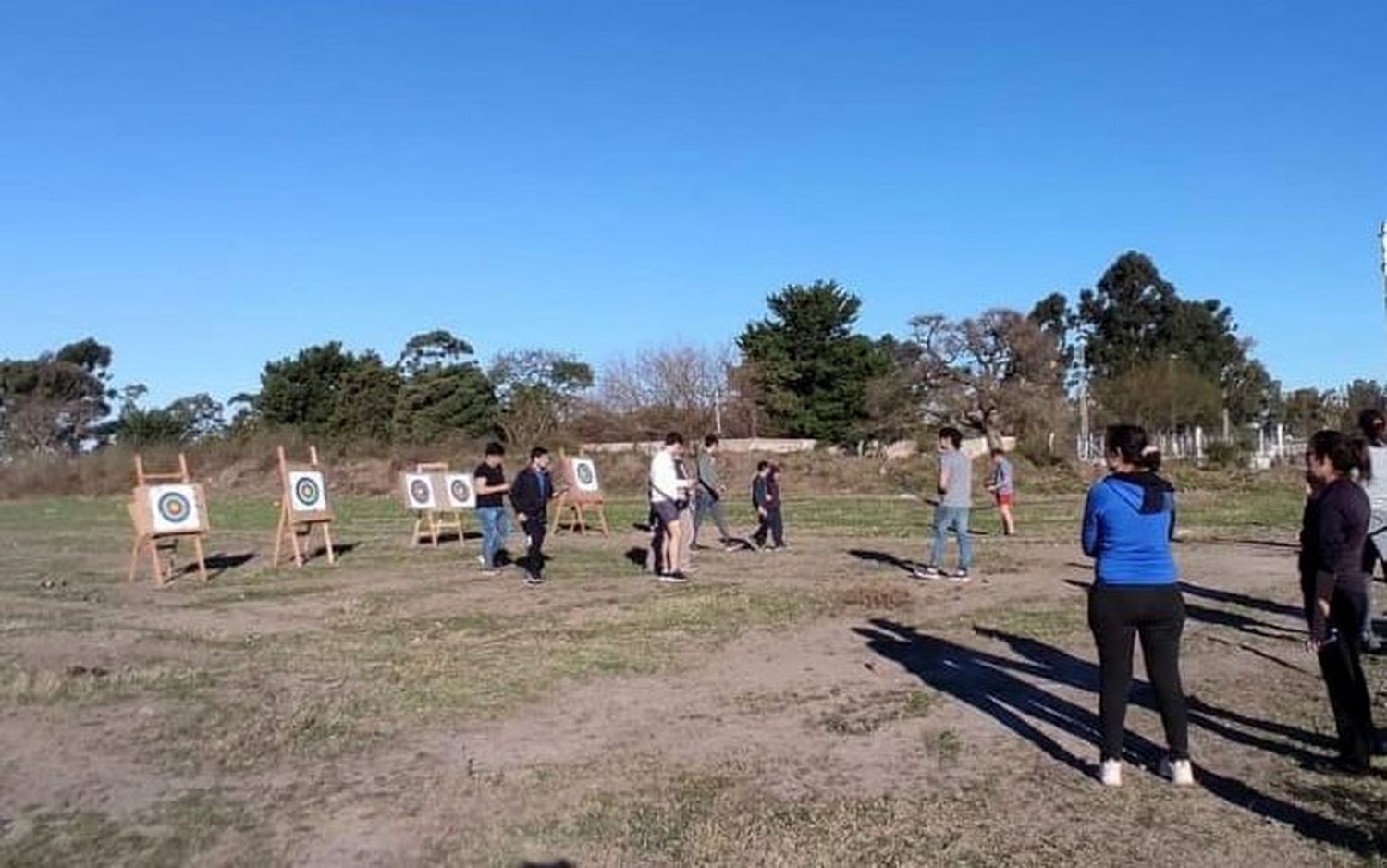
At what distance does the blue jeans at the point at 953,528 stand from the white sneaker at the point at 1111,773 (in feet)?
29.3

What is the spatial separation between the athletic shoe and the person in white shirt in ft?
31.1

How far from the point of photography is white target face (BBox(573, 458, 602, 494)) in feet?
88.9

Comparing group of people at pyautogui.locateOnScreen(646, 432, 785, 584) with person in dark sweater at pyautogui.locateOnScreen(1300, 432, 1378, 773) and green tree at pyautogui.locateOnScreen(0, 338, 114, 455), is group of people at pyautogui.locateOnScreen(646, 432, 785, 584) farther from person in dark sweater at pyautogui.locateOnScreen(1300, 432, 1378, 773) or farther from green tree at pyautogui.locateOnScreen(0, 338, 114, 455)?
green tree at pyautogui.locateOnScreen(0, 338, 114, 455)

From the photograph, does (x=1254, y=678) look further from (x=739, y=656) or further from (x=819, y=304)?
(x=819, y=304)

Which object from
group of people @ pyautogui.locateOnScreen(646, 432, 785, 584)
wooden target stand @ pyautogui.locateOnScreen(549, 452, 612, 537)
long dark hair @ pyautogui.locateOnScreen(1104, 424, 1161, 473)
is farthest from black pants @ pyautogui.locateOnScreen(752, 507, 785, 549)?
long dark hair @ pyautogui.locateOnScreen(1104, 424, 1161, 473)

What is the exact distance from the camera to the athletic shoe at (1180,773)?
6277 mm

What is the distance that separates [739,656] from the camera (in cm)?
1036

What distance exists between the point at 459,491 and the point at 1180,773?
21439 millimetres

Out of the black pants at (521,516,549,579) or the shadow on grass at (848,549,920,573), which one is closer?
the black pants at (521,516,549,579)

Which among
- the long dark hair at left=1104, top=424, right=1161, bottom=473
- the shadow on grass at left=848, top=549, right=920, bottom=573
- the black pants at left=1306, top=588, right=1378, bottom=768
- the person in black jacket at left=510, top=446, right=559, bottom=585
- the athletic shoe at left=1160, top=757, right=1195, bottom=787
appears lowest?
the shadow on grass at left=848, top=549, right=920, bottom=573

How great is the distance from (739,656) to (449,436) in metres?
58.8

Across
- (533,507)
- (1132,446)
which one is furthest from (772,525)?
(1132,446)

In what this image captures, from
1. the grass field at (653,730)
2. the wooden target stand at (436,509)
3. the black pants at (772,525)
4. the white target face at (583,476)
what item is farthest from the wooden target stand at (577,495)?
the grass field at (653,730)

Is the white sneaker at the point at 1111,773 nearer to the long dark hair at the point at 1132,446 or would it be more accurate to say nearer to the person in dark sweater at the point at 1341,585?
the person in dark sweater at the point at 1341,585
